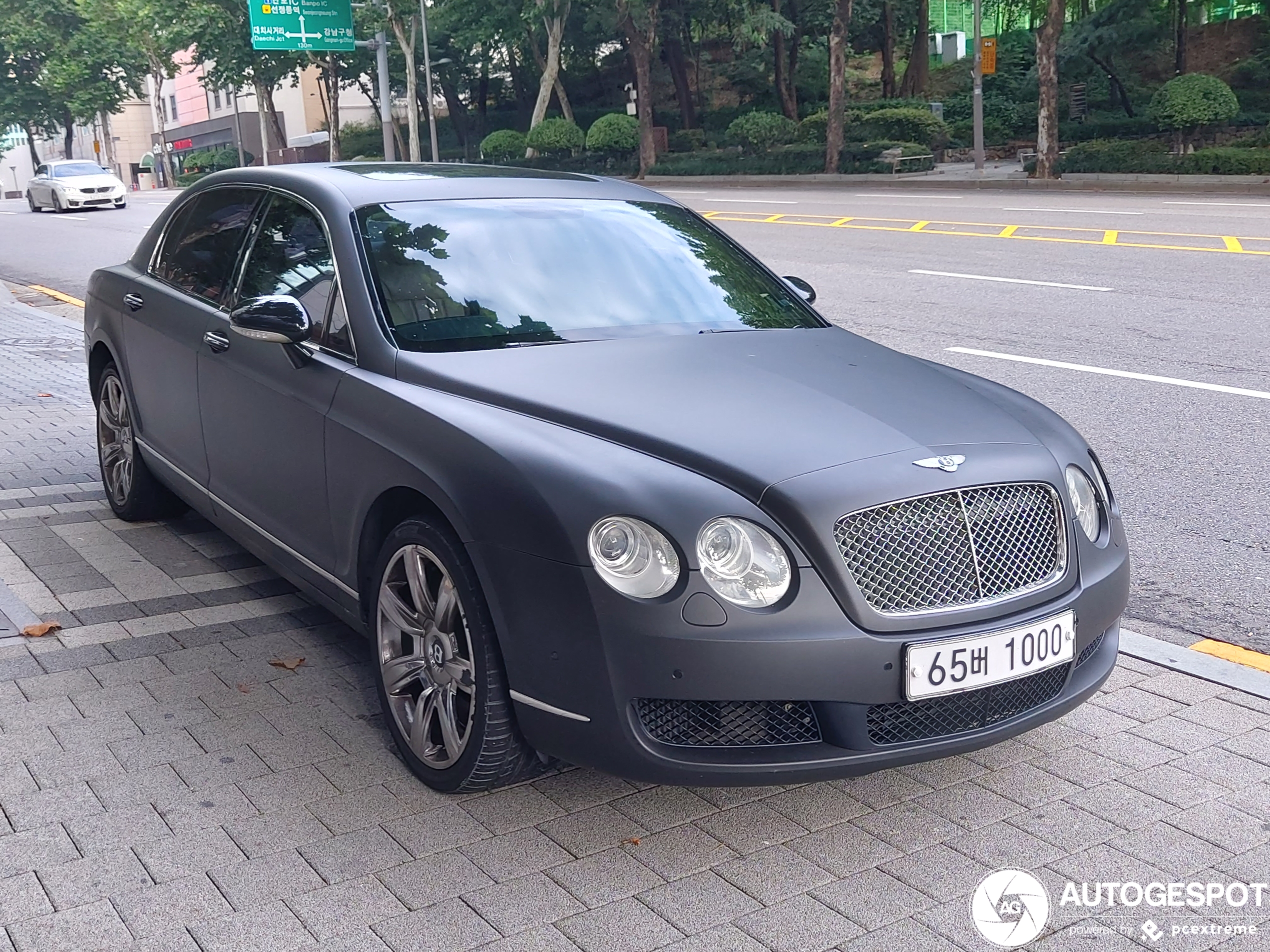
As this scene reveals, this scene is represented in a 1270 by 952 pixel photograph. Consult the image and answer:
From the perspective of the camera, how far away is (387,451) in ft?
11.5

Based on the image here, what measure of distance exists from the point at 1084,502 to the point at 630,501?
4.21 ft

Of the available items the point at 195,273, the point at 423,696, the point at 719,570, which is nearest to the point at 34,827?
the point at 423,696

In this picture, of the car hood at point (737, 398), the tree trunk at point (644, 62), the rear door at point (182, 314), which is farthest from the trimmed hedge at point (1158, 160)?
the car hood at point (737, 398)

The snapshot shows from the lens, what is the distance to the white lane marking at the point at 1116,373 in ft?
25.9

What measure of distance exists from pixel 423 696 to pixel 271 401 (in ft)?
4.13

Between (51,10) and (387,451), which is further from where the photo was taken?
(51,10)

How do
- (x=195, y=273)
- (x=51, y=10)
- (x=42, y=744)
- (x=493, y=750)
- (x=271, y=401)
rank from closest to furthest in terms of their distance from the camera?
(x=493, y=750) < (x=42, y=744) < (x=271, y=401) < (x=195, y=273) < (x=51, y=10)

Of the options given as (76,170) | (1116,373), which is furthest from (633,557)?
(76,170)

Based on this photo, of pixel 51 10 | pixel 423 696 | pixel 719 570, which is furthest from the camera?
pixel 51 10

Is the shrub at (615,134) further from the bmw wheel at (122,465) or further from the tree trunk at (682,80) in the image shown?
the bmw wheel at (122,465)

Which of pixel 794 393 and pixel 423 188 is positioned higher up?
pixel 423 188

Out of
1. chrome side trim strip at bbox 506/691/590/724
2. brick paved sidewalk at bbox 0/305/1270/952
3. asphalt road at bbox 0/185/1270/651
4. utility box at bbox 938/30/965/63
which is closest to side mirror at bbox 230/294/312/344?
brick paved sidewalk at bbox 0/305/1270/952

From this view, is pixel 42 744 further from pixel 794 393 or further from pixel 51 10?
pixel 51 10

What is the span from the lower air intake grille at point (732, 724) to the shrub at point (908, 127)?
35853 millimetres
